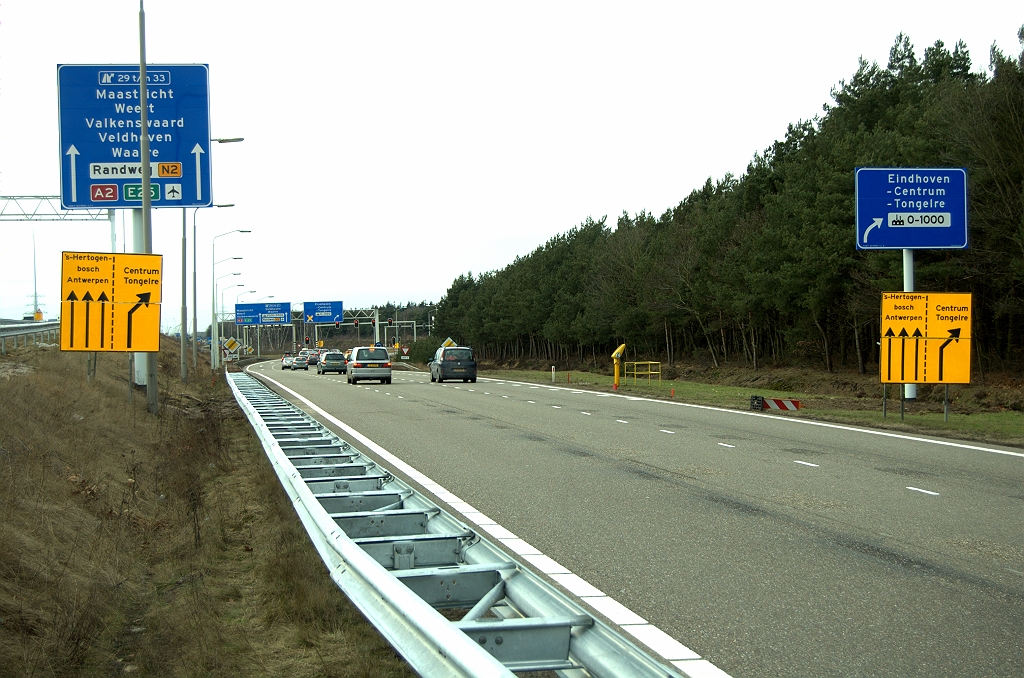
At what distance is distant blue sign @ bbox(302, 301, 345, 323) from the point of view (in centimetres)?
10619

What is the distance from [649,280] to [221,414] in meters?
52.2

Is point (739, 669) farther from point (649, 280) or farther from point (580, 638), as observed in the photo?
point (649, 280)

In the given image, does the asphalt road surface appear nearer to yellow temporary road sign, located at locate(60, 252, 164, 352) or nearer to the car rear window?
yellow temporary road sign, located at locate(60, 252, 164, 352)

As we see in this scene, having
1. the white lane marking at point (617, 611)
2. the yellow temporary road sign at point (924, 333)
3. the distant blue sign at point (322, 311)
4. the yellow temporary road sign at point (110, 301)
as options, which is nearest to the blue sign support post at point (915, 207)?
the yellow temporary road sign at point (924, 333)

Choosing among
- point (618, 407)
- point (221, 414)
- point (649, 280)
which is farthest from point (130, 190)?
point (649, 280)

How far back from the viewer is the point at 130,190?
20797 mm

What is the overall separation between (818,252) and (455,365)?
61.7 ft

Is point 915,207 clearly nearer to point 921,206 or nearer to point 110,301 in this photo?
point 921,206

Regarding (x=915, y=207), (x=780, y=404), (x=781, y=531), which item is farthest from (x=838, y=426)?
(x=781, y=531)

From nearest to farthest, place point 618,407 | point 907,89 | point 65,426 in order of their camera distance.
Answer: point 65,426 < point 618,407 < point 907,89

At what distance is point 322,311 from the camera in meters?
107

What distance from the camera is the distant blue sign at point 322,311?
348 ft

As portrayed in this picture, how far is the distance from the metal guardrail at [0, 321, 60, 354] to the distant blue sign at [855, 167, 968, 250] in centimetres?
2571

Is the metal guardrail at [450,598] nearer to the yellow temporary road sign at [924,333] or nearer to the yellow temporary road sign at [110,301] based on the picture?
the yellow temporary road sign at [110,301]
